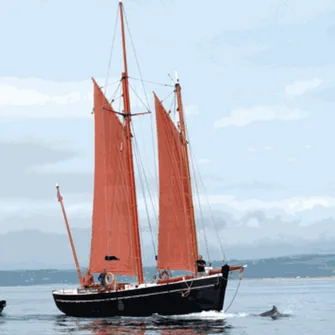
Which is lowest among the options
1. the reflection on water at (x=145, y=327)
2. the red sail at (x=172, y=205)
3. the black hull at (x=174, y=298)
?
the reflection on water at (x=145, y=327)

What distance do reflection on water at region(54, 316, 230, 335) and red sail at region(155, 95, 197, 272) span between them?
4436 millimetres

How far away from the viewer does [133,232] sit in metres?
71.3

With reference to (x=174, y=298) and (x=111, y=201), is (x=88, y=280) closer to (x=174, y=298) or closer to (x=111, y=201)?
(x=111, y=201)

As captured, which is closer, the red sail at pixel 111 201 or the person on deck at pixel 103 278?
the red sail at pixel 111 201

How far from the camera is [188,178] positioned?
223 feet

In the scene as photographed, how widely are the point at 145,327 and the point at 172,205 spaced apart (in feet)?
33.2

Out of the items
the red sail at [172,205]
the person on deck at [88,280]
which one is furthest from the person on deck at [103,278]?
the red sail at [172,205]

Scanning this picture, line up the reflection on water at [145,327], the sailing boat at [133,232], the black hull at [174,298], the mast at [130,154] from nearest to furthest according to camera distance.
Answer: the reflection on water at [145,327], the black hull at [174,298], the sailing boat at [133,232], the mast at [130,154]

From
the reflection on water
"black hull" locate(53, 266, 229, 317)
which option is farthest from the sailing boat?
the reflection on water

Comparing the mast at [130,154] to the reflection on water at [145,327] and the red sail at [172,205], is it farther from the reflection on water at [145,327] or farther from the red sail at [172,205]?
the reflection on water at [145,327]

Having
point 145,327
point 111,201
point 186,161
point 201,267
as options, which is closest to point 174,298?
point 201,267

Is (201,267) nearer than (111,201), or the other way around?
(201,267)

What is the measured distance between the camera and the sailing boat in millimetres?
67375

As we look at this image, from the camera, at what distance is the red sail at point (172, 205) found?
67.6 m
